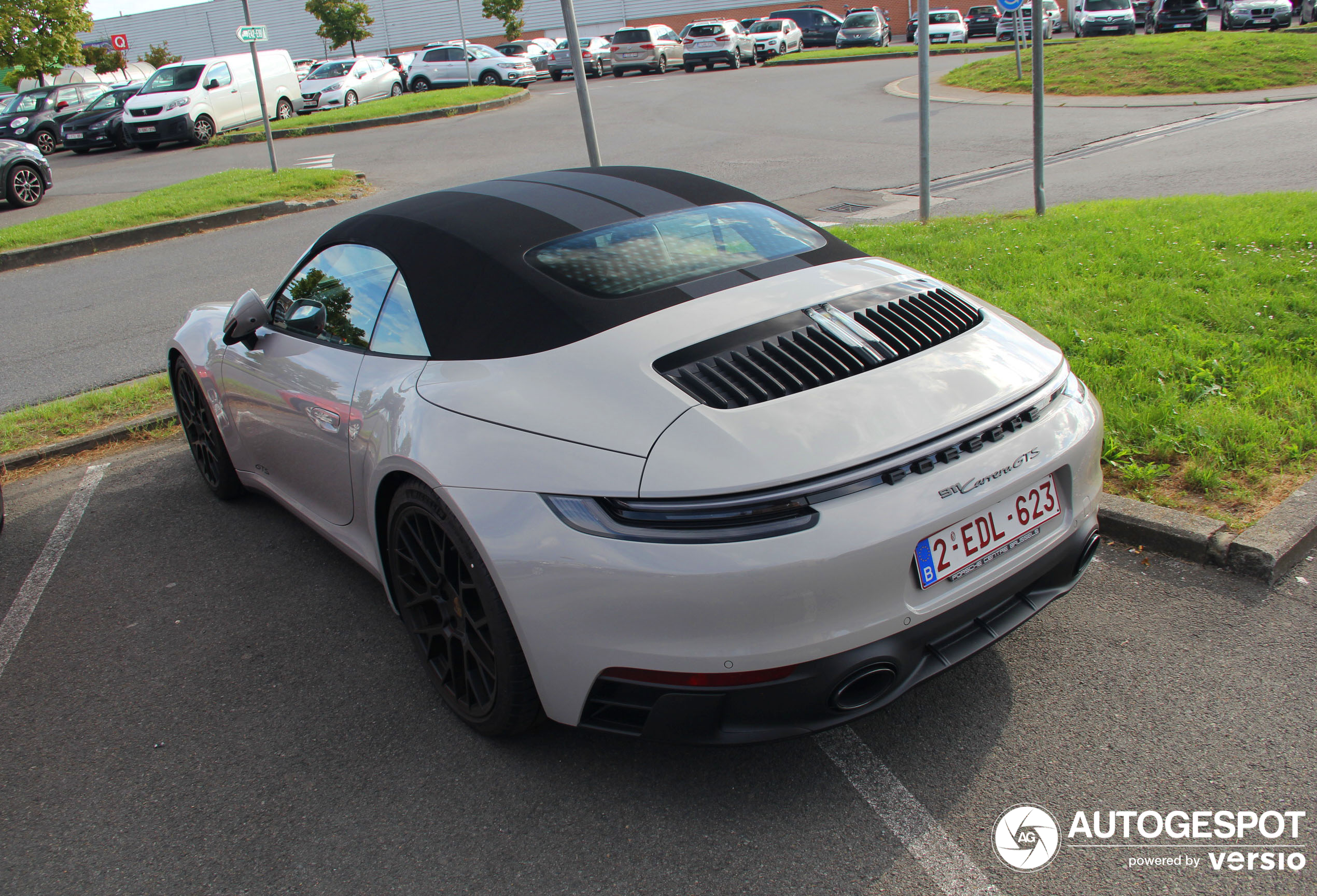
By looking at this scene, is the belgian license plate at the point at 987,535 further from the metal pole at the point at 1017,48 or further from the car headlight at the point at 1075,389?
the metal pole at the point at 1017,48

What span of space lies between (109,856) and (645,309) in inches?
80.1

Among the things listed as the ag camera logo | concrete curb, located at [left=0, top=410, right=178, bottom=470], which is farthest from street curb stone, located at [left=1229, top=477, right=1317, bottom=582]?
concrete curb, located at [left=0, top=410, right=178, bottom=470]

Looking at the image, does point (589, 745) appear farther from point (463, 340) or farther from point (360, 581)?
point (360, 581)

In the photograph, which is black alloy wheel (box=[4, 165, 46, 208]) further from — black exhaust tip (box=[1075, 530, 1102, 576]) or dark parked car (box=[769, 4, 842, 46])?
dark parked car (box=[769, 4, 842, 46])

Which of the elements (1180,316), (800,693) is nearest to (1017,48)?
(1180,316)

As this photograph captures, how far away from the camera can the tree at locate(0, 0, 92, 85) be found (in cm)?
2928

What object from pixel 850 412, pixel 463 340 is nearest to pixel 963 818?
pixel 850 412

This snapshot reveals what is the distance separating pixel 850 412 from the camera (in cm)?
233

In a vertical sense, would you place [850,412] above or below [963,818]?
above

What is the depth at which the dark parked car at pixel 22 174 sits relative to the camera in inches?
599

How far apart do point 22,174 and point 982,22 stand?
35.7 meters

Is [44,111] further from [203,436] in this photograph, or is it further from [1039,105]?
[1039,105]

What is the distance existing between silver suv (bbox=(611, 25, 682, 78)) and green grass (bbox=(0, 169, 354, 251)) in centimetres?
2186

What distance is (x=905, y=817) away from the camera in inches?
94.8
